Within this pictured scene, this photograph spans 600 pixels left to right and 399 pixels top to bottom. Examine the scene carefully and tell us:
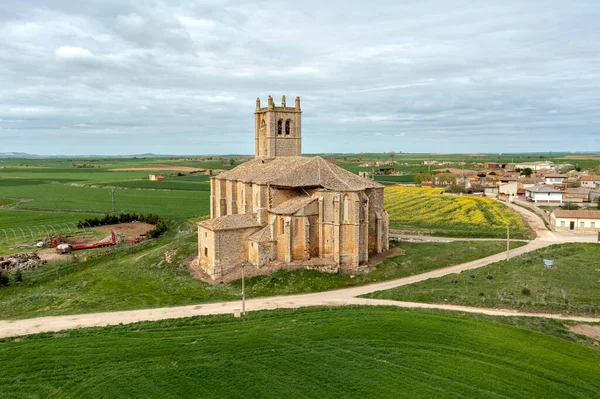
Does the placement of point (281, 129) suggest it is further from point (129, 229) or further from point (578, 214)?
point (578, 214)

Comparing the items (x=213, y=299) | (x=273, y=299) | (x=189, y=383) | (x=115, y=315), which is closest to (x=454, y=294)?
(x=273, y=299)

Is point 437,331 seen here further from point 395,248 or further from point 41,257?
point 41,257

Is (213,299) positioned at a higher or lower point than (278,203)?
lower

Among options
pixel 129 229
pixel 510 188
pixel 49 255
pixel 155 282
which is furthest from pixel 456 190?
pixel 49 255

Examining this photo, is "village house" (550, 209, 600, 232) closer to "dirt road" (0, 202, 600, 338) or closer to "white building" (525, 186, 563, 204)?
"white building" (525, 186, 563, 204)

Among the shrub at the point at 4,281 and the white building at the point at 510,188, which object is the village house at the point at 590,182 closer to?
the white building at the point at 510,188

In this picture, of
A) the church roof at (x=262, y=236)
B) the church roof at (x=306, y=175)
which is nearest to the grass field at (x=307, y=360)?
the church roof at (x=262, y=236)
